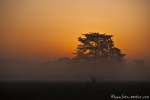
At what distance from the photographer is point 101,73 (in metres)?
49.9

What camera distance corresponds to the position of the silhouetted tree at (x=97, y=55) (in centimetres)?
4984

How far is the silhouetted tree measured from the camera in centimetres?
4984

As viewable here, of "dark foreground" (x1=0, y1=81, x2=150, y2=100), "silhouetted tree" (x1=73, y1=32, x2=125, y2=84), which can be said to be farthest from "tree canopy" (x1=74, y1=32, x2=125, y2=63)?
"dark foreground" (x1=0, y1=81, x2=150, y2=100)

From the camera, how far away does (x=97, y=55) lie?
1986 inches

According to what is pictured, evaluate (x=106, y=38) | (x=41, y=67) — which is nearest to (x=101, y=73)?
(x=106, y=38)

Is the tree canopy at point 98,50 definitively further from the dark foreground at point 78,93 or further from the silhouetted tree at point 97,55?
the dark foreground at point 78,93

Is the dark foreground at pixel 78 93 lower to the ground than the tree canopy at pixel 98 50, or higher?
lower

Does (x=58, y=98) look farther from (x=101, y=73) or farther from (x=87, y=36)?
(x=87, y=36)

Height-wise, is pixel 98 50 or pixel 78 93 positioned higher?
pixel 98 50

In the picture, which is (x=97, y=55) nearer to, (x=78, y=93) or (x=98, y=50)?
→ (x=98, y=50)

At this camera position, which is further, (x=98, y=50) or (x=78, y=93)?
(x=98, y=50)

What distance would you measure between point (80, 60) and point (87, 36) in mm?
5183

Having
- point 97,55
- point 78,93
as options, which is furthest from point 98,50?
point 78,93

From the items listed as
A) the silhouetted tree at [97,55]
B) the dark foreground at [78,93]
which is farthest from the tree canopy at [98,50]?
the dark foreground at [78,93]
